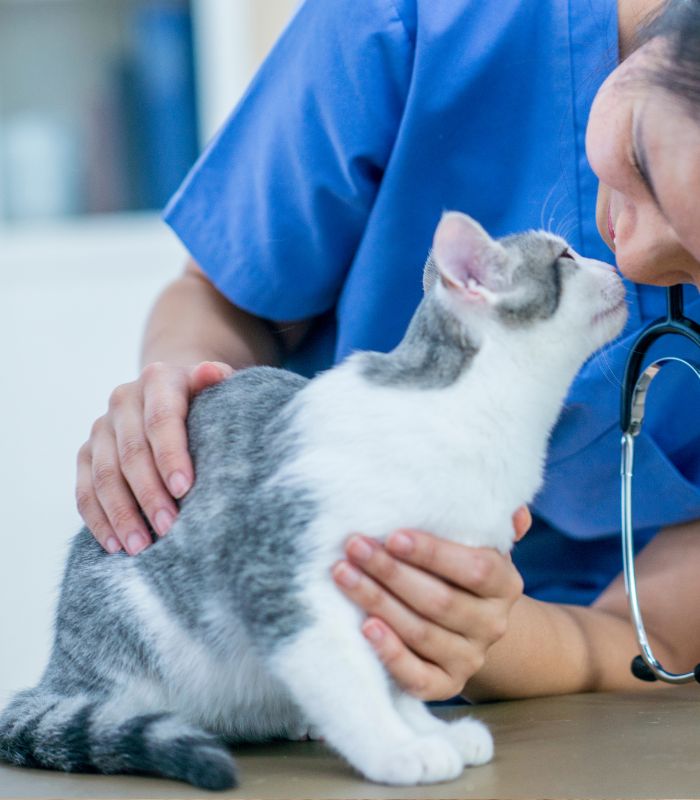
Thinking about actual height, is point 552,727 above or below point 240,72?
below

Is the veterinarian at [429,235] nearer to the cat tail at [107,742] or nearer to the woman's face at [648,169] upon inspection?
the woman's face at [648,169]

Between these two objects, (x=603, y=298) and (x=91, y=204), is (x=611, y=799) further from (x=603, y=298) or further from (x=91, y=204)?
(x=91, y=204)

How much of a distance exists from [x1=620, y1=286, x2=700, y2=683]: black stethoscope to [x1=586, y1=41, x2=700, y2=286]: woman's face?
4 cm

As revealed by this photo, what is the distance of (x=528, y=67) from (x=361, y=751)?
0.68 metres

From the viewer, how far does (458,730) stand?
0.80 meters

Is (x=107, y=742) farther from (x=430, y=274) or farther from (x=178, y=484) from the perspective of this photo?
(x=430, y=274)

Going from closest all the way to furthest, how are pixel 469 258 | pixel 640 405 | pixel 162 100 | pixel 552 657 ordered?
pixel 469 258
pixel 640 405
pixel 552 657
pixel 162 100

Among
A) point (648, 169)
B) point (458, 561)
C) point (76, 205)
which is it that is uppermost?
point (648, 169)

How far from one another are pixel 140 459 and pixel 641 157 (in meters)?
0.44

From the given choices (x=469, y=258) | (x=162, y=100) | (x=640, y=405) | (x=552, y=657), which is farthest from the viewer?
(x=162, y=100)

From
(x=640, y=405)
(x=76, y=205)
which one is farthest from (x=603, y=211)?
(x=76, y=205)

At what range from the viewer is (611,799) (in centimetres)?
67

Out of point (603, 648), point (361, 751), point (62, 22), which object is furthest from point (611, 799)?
point (62, 22)

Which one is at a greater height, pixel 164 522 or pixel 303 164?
pixel 303 164
